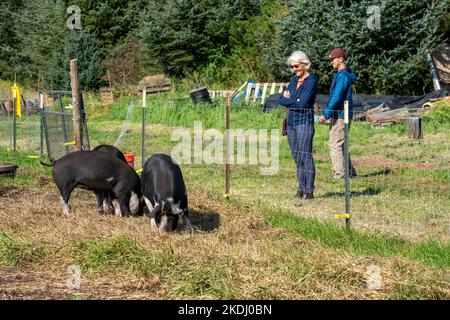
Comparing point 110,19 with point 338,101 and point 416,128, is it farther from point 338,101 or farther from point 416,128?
point 338,101

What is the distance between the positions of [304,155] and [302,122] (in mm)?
440

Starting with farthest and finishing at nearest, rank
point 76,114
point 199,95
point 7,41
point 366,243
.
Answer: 1. point 7,41
2. point 199,95
3. point 76,114
4. point 366,243

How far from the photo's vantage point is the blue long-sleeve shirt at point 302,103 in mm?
11164

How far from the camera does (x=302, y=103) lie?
11148 millimetres

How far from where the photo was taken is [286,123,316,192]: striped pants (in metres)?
11.1

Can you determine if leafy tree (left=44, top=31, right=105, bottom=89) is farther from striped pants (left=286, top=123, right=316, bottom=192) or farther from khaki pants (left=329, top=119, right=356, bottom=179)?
striped pants (left=286, top=123, right=316, bottom=192)

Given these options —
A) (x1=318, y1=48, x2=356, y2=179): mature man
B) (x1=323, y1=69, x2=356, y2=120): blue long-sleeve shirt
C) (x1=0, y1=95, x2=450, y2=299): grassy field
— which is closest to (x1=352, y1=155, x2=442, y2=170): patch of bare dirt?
(x1=0, y1=95, x2=450, y2=299): grassy field

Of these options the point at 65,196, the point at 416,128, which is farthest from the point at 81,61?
the point at 65,196

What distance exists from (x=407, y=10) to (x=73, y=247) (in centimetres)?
1895

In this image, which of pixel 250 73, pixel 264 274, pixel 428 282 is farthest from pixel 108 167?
pixel 250 73

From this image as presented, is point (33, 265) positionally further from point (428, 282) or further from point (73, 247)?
point (428, 282)

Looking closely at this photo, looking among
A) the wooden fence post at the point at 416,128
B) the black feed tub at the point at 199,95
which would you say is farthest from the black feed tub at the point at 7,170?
the black feed tub at the point at 199,95

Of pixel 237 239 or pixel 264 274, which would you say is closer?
pixel 264 274
